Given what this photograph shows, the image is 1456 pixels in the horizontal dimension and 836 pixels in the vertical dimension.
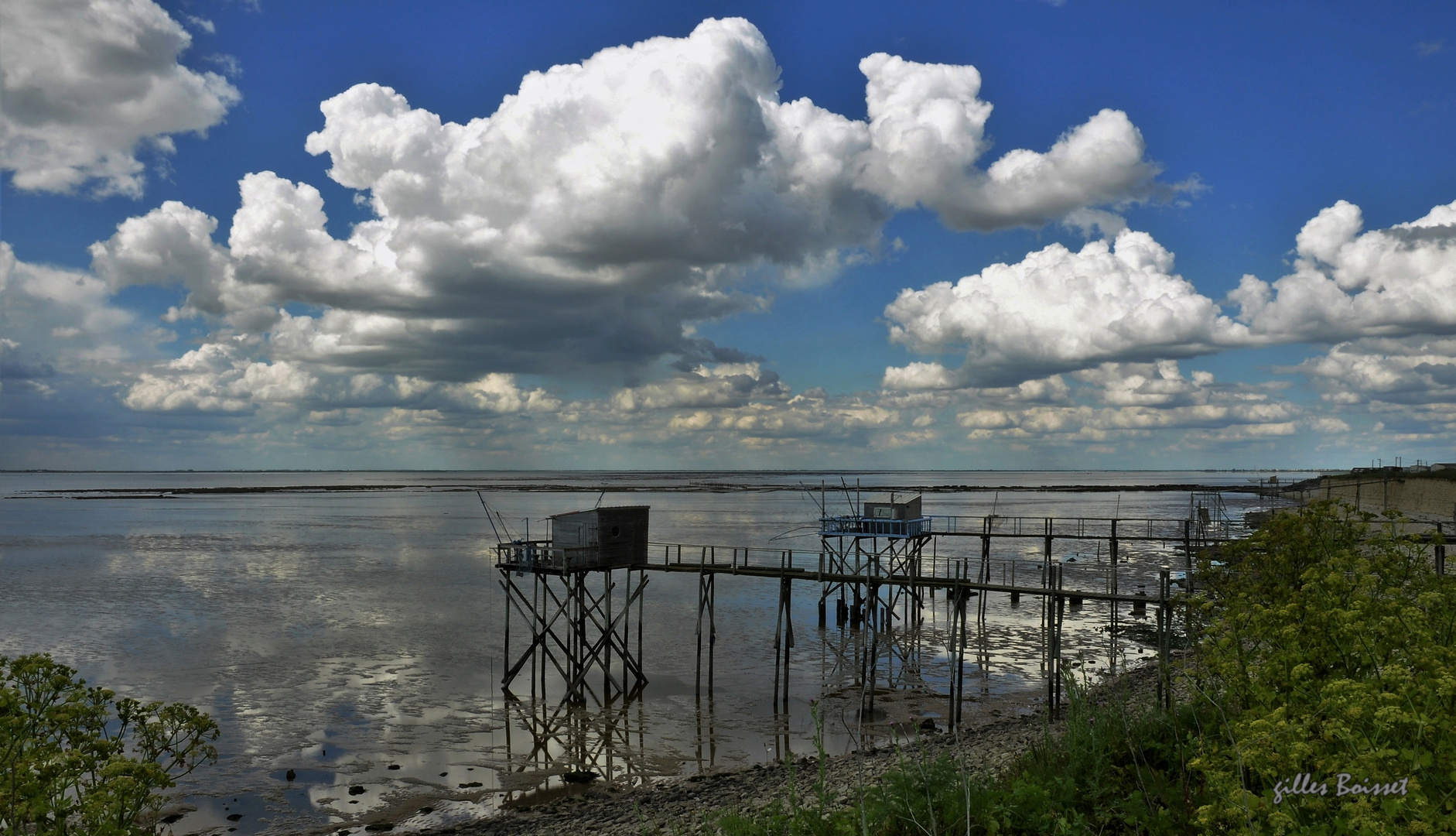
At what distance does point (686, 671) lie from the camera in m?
34.1

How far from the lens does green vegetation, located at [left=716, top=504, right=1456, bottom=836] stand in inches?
219

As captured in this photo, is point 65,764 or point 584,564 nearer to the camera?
point 65,764

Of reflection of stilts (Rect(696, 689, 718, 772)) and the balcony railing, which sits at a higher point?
the balcony railing

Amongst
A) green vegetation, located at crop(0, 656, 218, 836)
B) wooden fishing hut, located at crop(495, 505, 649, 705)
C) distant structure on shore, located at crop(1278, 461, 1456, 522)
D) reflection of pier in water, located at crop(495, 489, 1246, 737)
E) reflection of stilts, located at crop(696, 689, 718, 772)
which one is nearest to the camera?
green vegetation, located at crop(0, 656, 218, 836)

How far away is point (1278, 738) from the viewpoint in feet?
20.0

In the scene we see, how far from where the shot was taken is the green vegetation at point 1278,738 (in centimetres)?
557

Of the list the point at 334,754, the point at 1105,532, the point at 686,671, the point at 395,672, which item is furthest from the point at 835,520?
the point at 1105,532

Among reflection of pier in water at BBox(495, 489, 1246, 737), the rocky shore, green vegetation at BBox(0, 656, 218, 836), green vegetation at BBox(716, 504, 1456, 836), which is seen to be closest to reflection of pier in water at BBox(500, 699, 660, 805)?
the rocky shore

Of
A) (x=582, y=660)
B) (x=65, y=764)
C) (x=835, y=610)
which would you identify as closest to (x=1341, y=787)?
(x=65, y=764)

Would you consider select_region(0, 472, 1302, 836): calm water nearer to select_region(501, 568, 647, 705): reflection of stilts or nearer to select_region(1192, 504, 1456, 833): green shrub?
select_region(501, 568, 647, 705): reflection of stilts

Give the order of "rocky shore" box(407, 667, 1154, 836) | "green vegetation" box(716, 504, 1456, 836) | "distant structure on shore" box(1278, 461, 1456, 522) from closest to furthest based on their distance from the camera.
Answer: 1. "green vegetation" box(716, 504, 1456, 836)
2. "rocky shore" box(407, 667, 1154, 836)
3. "distant structure on shore" box(1278, 461, 1456, 522)

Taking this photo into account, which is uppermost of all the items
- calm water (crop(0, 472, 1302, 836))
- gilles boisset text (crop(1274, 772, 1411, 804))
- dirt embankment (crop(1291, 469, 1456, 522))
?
gilles boisset text (crop(1274, 772, 1411, 804))

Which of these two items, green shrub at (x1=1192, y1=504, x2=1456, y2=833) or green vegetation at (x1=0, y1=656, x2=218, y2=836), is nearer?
green shrub at (x1=1192, y1=504, x2=1456, y2=833)

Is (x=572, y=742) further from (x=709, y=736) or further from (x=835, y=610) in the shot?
(x=835, y=610)
